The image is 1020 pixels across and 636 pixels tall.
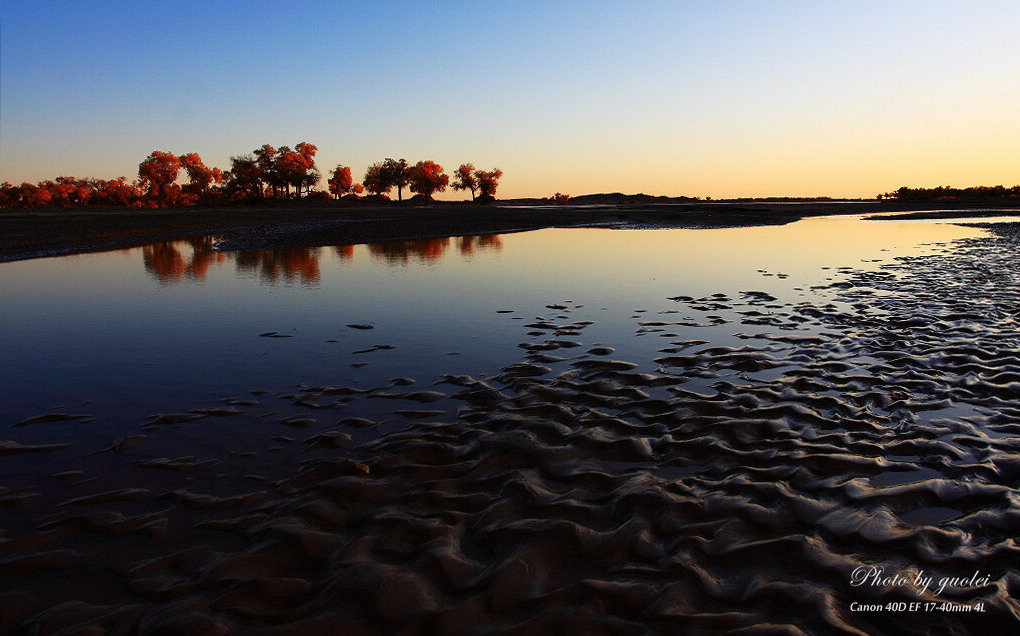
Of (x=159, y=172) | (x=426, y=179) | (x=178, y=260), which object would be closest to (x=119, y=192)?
(x=159, y=172)

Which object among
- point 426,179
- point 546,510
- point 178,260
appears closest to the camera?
point 546,510

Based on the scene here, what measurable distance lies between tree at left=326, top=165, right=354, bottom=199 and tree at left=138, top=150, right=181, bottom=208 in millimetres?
41205

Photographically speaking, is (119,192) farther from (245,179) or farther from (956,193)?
(956,193)

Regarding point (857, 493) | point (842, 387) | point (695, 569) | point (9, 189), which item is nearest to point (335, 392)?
point (695, 569)

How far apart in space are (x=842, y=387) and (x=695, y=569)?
16.9ft

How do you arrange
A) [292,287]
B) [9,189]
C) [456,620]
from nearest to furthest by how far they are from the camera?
1. [456,620]
2. [292,287]
3. [9,189]

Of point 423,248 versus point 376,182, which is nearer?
point 423,248

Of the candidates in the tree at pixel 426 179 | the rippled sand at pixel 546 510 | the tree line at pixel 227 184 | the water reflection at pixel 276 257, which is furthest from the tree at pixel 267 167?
the rippled sand at pixel 546 510

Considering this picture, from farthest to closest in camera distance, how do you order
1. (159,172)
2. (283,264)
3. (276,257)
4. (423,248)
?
1. (159,172)
2. (423,248)
3. (276,257)
4. (283,264)

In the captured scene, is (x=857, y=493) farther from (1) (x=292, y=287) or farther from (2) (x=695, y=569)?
(1) (x=292, y=287)

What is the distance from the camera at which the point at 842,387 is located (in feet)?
25.6

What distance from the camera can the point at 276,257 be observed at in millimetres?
25359

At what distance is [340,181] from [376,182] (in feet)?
37.2

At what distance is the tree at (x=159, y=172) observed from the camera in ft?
408
